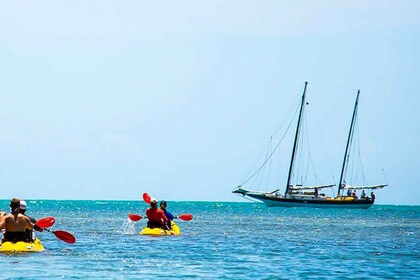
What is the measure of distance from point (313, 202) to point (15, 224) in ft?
338

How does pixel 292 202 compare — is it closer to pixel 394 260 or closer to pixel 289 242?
pixel 289 242

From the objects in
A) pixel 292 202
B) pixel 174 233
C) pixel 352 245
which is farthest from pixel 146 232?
pixel 292 202

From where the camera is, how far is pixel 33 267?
2697cm

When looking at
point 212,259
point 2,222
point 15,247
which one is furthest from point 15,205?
point 212,259

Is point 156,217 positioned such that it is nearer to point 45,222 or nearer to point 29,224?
point 45,222

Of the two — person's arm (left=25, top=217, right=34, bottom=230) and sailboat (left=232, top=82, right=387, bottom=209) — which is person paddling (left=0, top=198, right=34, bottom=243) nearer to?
person's arm (left=25, top=217, right=34, bottom=230)

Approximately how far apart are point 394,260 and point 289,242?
1043 cm

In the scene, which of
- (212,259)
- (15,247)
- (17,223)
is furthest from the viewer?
(212,259)

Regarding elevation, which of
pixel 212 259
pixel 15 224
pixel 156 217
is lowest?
pixel 212 259

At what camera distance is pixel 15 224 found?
28.8 metres

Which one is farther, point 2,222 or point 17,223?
point 17,223

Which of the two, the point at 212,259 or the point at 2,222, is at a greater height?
the point at 2,222

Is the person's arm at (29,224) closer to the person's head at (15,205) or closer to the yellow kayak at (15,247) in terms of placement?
the person's head at (15,205)

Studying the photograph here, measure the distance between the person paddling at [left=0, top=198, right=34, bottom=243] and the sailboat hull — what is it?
331 feet
